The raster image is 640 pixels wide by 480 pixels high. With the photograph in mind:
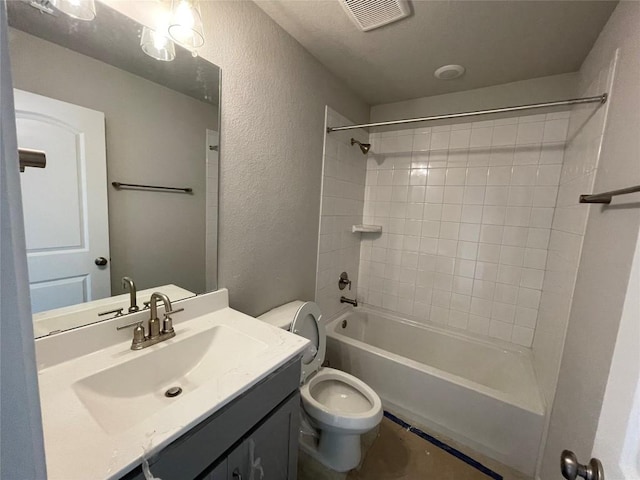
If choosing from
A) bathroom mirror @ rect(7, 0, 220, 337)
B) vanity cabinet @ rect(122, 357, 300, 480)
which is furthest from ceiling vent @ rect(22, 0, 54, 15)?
vanity cabinet @ rect(122, 357, 300, 480)

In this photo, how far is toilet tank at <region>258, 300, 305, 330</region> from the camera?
144cm

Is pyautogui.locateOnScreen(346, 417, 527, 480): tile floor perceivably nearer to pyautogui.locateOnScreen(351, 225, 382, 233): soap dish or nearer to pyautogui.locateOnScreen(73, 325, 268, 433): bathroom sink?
pyautogui.locateOnScreen(73, 325, 268, 433): bathroom sink

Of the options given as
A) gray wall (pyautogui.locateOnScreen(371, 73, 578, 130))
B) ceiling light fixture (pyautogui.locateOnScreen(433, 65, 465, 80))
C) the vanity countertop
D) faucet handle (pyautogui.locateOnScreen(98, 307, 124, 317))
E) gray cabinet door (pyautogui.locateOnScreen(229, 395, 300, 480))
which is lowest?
gray cabinet door (pyautogui.locateOnScreen(229, 395, 300, 480))

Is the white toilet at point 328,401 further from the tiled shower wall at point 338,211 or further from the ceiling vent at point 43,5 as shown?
the ceiling vent at point 43,5

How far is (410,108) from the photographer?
2227 millimetres

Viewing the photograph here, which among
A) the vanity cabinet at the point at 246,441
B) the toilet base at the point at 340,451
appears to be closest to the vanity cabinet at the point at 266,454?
the vanity cabinet at the point at 246,441

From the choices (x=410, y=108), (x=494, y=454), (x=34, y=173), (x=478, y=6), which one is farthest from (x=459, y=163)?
(x=34, y=173)

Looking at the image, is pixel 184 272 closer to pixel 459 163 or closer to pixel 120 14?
pixel 120 14

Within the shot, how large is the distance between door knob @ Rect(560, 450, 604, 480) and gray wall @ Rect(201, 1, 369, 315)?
1.27m

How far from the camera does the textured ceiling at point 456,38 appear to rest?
1204mm

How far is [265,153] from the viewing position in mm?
1431

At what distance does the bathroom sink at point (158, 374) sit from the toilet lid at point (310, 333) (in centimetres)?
44

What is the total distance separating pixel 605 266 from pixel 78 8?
74.7 inches

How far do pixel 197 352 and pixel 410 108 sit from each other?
2308 mm
